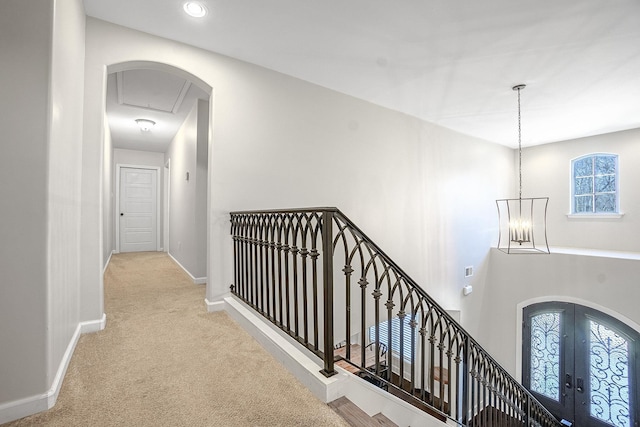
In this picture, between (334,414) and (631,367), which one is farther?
(631,367)

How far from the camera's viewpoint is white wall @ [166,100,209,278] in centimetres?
391

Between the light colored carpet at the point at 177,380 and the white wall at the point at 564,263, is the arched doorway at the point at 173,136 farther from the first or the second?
the white wall at the point at 564,263

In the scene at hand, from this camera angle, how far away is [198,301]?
299 centimetres

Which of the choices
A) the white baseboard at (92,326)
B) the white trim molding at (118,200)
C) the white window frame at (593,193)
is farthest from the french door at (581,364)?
the white trim molding at (118,200)

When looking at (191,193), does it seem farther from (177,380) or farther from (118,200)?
(118,200)

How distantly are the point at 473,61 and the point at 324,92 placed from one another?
157 cm

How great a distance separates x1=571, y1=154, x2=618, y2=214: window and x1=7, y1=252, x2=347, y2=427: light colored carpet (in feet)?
21.3

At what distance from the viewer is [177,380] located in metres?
1.62

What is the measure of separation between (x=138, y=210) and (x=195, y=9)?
5820 millimetres

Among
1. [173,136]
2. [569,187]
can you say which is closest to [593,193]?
[569,187]

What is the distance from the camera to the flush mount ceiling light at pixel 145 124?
188 inches

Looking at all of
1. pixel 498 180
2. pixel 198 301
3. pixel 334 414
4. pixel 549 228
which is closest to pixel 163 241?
pixel 198 301

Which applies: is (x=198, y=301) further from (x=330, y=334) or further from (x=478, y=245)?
(x=478, y=245)

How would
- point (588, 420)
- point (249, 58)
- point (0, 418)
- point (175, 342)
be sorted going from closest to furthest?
point (0, 418), point (175, 342), point (249, 58), point (588, 420)
